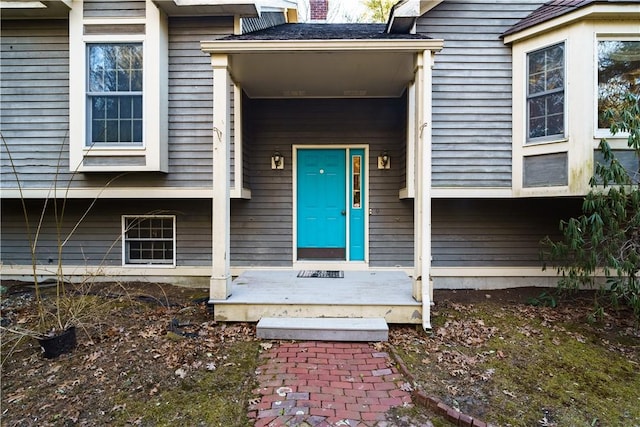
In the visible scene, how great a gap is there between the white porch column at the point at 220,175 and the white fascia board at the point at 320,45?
0.13 meters

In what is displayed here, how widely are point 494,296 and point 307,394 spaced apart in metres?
3.79

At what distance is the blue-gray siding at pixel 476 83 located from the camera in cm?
504

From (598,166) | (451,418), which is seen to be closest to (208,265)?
(451,418)

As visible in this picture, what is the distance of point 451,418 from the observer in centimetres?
238

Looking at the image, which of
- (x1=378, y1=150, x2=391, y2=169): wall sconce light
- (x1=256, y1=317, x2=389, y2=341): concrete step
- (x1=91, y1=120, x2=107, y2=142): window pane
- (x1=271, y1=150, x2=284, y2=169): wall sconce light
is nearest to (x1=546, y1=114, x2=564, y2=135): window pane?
(x1=378, y1=150, x2=391, y2=169): wall sconce light

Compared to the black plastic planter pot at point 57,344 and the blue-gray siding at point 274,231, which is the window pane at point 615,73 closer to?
the blue-gray siding at point 274,231

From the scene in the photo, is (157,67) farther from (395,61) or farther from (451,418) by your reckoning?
(451,418)

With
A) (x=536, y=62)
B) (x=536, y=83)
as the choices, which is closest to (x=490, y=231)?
(x=536, y=83)

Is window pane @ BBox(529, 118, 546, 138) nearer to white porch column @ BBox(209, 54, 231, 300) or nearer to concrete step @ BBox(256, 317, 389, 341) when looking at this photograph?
concrete step @ BBox(256, 317, 389, 341)

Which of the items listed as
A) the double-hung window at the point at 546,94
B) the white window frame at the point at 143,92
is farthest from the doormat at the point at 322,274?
the double-hung window at the point at 546,94

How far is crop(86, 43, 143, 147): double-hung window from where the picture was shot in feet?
16.3

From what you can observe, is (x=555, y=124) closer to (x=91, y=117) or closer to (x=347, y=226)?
(x=347, y=226)

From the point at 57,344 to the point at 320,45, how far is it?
157 inches

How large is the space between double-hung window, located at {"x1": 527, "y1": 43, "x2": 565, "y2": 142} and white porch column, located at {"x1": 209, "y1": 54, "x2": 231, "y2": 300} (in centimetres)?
421
